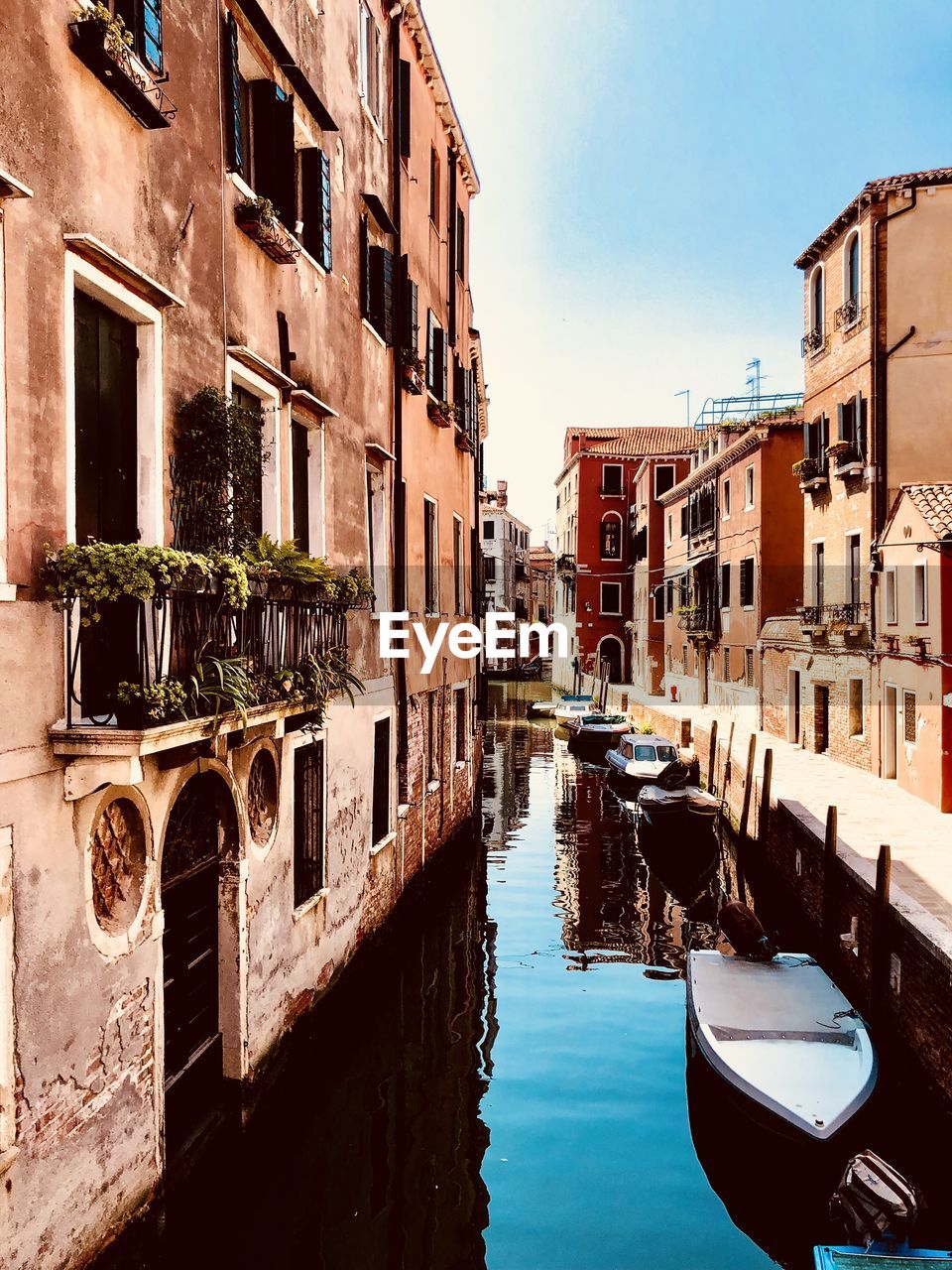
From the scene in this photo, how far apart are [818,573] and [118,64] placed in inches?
762

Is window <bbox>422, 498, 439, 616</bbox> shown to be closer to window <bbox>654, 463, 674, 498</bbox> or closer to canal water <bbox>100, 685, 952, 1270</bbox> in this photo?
canal water <bbox>100, 685, 952, 1270</bbox>

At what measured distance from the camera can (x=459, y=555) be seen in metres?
→ 16.6

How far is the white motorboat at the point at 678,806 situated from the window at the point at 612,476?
99.4ft

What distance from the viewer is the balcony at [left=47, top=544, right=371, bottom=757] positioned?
434cm

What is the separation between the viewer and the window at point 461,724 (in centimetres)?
1569

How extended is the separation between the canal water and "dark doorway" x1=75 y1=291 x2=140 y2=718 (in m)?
2.95

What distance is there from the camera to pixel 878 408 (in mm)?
18000

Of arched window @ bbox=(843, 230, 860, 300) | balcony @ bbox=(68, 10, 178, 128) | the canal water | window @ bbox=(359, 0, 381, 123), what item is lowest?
the canal water

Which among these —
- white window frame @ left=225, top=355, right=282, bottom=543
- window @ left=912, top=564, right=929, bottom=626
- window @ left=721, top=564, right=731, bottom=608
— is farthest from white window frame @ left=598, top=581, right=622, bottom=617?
white window frame @ left=225, top=355, right=282, bottom=543

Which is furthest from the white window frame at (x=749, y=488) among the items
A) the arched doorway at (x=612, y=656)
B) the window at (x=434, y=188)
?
the arched doorway at (x=612, y=656)

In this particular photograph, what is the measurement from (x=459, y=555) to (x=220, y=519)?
1066 centimetres

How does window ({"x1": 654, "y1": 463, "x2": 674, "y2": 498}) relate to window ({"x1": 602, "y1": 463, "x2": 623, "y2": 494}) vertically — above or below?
below

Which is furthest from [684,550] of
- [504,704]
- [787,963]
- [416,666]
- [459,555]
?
[787,963]

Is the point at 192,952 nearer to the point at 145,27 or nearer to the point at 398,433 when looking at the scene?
the point at 145,27
